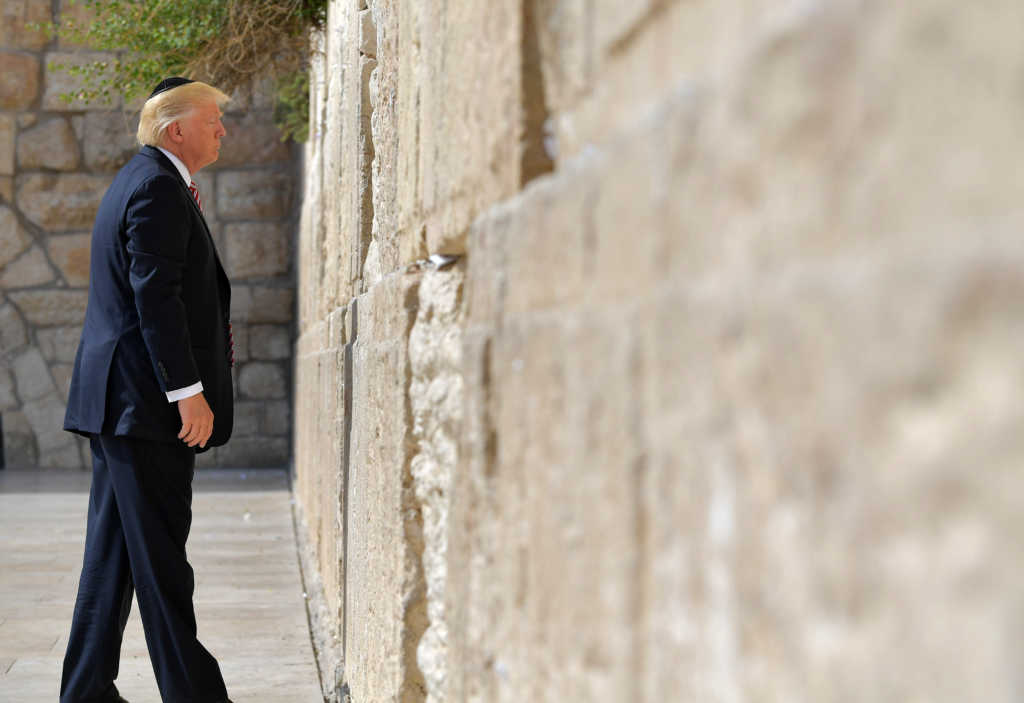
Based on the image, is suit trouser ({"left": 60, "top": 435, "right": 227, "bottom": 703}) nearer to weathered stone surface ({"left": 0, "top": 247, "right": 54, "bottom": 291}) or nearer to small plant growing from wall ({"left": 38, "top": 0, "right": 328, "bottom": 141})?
small plant growing from wall ({"left": 38, "top": 0, "right": 328, "bottom": 141})

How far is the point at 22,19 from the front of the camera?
8.45 m

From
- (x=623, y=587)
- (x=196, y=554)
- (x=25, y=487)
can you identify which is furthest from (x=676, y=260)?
(x=25, y=487)

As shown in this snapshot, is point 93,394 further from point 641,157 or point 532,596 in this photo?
point 641,157

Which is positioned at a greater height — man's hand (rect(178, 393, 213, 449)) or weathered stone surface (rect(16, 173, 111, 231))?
weathered stone surface (rect(16, 173, 111, 231))

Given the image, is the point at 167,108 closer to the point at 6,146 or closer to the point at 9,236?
the point at 9,236

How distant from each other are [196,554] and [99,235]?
285cm

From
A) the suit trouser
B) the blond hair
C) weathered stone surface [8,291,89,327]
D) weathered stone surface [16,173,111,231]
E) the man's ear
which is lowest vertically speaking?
the suit trouser

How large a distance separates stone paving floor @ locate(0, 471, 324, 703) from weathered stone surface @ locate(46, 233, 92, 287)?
5.94 feet

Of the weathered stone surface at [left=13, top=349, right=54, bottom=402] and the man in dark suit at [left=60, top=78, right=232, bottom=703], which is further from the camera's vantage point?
the weathered stone surface at [left=13, top=349, right=54, bottom=402]

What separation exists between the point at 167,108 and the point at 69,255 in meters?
6.17

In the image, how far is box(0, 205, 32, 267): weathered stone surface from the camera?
8.43 meters

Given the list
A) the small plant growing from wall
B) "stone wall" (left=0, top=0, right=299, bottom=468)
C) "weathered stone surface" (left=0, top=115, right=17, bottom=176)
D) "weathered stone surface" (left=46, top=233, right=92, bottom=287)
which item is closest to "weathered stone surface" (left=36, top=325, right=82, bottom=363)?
"stone wall" (left=0, top=0, right=299, bottom=468)

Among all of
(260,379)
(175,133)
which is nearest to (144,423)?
(175,133)

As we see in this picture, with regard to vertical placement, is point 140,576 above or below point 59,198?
below
